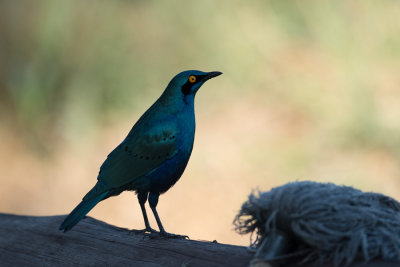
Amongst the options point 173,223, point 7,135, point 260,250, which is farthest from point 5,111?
point 260,250

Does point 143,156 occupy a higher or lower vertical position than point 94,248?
higher

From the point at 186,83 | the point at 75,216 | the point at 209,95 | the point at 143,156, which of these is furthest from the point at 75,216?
the point at 209,95

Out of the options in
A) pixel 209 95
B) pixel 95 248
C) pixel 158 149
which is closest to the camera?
pixel 95 248

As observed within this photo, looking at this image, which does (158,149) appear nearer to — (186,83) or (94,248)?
(186,83)

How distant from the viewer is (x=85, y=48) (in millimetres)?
5258

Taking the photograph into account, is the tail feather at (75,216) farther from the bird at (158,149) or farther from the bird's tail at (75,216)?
the bird at (158,149)

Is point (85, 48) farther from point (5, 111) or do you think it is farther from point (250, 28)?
point (250, 28)

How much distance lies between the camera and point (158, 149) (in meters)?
2.06

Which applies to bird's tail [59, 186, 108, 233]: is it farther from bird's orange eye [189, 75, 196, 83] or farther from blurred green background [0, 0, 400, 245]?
blurred green background [0, 0, 400, 245]

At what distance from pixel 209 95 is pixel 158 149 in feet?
A: 9.54

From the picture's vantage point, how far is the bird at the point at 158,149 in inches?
80.8

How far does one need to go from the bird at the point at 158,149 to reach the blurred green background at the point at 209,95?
91.9 inches

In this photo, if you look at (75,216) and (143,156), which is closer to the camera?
(75,216)

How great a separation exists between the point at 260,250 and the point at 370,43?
3.53 metres
